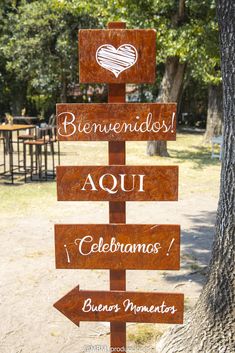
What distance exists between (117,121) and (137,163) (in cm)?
877

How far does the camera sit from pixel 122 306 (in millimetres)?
2818

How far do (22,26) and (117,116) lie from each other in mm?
18155

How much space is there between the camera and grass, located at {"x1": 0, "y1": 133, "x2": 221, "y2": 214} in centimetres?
786

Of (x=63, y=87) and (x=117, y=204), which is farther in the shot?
(x=63, y=87)

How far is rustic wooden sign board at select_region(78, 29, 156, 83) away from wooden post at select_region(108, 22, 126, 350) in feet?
0.26

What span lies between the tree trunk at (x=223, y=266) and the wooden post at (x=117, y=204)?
1.38ft

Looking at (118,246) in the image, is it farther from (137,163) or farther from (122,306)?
(137,163)

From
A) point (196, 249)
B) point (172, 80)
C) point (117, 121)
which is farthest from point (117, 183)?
point (172, 80)

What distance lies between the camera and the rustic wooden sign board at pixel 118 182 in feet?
8.79

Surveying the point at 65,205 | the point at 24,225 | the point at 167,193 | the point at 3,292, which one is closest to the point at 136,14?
the point at 65,205

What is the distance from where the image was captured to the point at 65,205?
24.8ft

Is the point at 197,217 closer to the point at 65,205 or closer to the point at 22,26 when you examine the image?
the point at 65,205

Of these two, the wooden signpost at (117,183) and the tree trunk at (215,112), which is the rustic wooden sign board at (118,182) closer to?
the wooden signpost at (117,183)

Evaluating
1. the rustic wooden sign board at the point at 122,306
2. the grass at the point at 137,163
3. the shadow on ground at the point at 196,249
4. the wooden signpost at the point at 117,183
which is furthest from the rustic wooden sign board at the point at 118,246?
the grass at the point at 137,163
